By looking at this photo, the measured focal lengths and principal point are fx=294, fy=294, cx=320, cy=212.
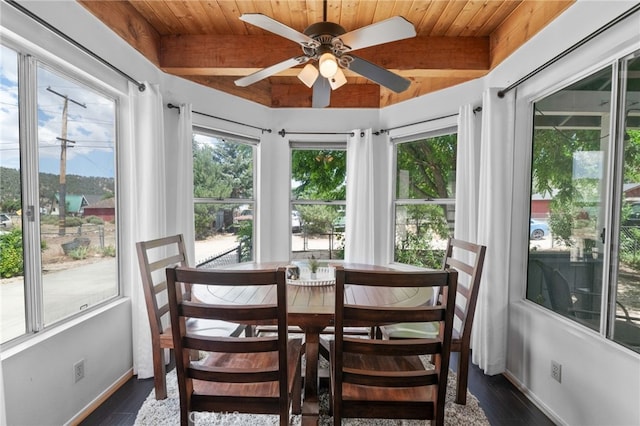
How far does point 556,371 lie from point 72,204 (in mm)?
3166

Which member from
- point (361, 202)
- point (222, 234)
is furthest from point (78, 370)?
point (361, 202)

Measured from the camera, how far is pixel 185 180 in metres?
2.63

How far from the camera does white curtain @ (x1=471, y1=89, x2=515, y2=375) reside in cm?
223

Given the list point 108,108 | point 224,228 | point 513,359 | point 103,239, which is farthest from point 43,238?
point 513,359

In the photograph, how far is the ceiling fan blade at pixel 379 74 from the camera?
175 centimetres

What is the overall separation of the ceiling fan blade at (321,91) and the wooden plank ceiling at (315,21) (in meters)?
0.47

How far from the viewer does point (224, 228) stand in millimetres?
3262

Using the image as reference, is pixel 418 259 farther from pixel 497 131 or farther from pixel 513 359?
pixel 497 131

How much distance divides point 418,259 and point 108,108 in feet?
10.3

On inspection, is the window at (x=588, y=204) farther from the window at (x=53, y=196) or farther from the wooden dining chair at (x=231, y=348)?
the window at (x=53, y=196)

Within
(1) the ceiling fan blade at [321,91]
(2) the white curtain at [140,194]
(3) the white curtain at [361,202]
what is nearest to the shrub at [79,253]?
(2) the white curtain at [140,194]

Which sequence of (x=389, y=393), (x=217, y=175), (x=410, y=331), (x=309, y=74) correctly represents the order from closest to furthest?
(x=389, y=393) → (x=309, y=74) → (x=410, y=331) → (x=217, y=175)

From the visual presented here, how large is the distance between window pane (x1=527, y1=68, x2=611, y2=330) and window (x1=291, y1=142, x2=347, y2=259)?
192cm

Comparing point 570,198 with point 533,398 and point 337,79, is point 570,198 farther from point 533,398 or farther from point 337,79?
point 337,79
